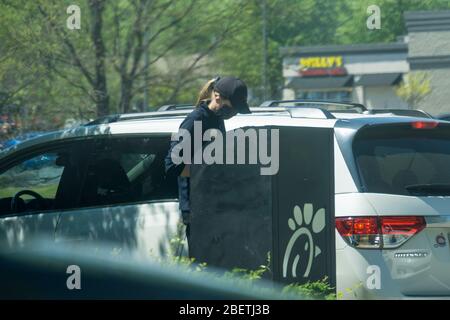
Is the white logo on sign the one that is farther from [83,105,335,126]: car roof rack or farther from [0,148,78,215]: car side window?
[0,148,78,215]: car side window

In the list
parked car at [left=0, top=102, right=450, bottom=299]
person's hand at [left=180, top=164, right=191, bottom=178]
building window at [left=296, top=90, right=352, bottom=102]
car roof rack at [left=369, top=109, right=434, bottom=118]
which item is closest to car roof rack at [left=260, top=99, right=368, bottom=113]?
parked car at [left=0, top=102, right=450, bottom=299]

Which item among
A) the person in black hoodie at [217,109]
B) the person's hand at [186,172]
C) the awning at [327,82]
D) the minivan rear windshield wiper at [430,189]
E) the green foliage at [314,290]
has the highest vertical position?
the awning at [327,82]

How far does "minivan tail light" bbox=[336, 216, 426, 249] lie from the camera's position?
5.04 meters

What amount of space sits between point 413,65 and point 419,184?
2994 cm

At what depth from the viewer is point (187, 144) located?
5.53 m

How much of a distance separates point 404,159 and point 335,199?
1.93ft

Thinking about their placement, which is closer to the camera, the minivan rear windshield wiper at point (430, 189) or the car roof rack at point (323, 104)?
the minivan rear windshield wiper at point (430, 189)

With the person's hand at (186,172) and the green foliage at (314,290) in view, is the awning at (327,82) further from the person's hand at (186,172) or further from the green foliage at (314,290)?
the green foliage at (314,290)

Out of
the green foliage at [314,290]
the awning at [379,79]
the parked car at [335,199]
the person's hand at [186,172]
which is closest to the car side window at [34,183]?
the parked car at [335,199]

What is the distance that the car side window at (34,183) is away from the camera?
243 inches
